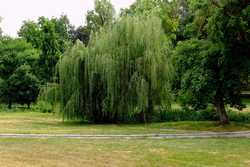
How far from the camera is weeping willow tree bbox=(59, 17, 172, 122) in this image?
117ft

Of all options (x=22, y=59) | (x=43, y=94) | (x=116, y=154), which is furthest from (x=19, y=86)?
(x=116, y=154)

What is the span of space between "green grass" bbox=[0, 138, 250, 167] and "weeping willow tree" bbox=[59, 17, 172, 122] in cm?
1312

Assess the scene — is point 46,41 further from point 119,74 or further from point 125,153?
point 125,153

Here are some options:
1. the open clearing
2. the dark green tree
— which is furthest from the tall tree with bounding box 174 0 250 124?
the dark green tree

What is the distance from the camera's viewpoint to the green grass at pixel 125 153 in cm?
1518

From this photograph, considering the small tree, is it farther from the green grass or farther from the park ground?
the green grass

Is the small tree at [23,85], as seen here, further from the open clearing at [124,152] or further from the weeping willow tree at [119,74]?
the open clearing at [124,152]

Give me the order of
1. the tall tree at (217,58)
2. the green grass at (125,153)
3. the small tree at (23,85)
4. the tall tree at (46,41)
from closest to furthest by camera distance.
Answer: the green grass at (125,153)
the tall tree at (217,58)
the small tree at (23,85)
the tall tree at (46,41)

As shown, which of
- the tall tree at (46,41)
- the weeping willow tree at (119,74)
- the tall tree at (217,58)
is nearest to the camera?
the tall tree at (217,58)

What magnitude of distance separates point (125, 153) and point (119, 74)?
18764 millimetres

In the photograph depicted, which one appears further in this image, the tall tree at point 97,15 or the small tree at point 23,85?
the tall tree at point 97,15

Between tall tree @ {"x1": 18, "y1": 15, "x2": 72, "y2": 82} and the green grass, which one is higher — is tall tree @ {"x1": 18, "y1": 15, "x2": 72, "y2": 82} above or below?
above

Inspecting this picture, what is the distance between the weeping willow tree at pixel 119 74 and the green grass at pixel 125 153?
13.1m

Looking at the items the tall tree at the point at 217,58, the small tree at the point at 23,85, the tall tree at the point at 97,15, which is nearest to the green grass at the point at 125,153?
the tall tree at the point at 217,58
